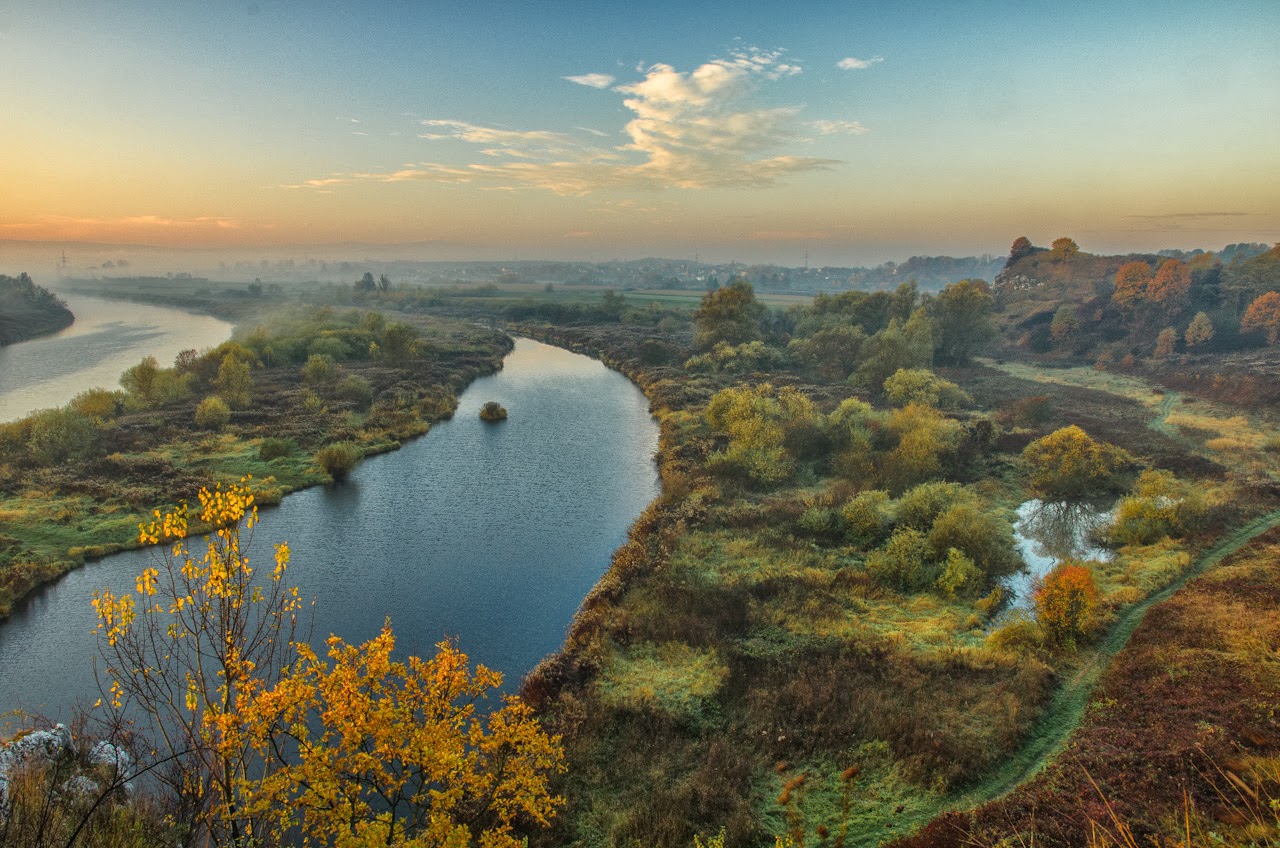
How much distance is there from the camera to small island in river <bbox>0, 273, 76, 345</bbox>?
406 feet

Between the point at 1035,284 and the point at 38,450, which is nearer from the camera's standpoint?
the point at 38,450

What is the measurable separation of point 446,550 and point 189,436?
3313 centimetres

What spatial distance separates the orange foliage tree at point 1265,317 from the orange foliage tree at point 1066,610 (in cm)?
8962

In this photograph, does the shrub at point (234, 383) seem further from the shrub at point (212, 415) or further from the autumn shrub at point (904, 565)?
the autumn shrub at point (904, 565)

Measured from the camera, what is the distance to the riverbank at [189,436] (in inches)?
1420

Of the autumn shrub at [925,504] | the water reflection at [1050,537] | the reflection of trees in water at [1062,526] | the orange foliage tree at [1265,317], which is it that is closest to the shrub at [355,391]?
the autumn shrub at [925,504]

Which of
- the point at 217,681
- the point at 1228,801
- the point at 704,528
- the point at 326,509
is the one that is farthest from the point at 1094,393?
the point at 217,681

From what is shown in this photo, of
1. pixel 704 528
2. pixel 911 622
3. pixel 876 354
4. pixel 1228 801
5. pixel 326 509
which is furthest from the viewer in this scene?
pixel 876 354

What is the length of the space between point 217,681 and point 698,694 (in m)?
18.3

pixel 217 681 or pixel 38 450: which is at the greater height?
pixel 38 450

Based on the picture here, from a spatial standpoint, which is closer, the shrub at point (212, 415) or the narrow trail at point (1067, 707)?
the narrow trail at point (1067, 707)

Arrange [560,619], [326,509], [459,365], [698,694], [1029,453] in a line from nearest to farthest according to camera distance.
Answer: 1. [698,694]
2. [560,619]
3. [326,509]
4. [1029,453]
5. [459,365]

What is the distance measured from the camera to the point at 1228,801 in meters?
15.0

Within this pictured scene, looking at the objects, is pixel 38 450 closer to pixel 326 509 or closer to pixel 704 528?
pixel 326 509
